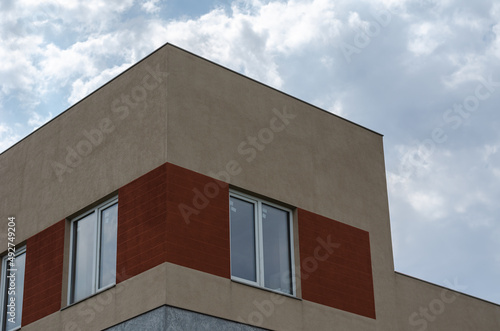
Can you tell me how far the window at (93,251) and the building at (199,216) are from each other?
0.03 m

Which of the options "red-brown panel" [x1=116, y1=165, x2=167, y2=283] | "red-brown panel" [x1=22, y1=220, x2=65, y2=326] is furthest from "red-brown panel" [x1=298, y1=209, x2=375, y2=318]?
"red-brown panel" [x1=22, y1=220, x2=65, y2=326]

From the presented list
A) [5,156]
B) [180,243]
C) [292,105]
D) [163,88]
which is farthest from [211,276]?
[5,156]

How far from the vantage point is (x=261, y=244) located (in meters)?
15.2

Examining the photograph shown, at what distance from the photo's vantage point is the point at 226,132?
15492mm

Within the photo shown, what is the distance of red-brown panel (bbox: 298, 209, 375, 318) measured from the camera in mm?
15617

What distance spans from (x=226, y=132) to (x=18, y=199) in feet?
16.2

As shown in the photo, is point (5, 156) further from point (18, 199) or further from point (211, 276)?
point (211, 276)
